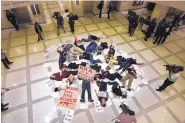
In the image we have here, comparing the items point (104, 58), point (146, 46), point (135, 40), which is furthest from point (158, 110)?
point (135, 40)

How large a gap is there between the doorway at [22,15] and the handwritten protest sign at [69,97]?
7.51 meters

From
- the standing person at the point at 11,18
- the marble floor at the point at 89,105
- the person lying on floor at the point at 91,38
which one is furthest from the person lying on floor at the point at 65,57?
the standing person at the point at 11,18

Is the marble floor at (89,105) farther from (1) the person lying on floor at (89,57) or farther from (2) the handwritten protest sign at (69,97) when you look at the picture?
(1) the person lying on floor at (89,57)

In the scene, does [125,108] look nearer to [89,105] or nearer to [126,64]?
[89,105]

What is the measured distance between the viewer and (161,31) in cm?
945

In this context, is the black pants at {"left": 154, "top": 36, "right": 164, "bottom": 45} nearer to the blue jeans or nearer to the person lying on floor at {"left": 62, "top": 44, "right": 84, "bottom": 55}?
the blue jeans

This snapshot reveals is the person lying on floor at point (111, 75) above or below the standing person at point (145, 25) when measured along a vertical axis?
below

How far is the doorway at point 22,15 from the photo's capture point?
10.8 metres

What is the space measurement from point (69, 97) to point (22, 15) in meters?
8.06

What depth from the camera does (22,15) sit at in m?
11.3

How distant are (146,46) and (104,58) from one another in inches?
129

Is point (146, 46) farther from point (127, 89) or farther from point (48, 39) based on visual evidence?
point (48, 39)

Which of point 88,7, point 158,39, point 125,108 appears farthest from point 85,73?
point 88,7

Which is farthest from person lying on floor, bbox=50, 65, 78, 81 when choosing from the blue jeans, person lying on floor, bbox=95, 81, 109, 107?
the blue jeans
